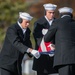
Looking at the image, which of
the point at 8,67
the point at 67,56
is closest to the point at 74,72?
the point at 67,56

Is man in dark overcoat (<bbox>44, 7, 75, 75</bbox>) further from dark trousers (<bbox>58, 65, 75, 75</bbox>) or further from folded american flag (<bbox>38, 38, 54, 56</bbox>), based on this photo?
folded american flag (<bbox>38, 38, 54, 56</bbox>)

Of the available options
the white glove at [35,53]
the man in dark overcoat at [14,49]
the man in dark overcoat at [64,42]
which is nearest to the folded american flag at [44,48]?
the man in dark overcoat at [14,49]

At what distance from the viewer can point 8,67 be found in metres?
11.0

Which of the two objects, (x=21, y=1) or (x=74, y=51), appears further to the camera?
(x=21, y=1)

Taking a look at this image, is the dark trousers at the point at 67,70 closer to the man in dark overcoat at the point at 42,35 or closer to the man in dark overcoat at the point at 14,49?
the man in dark overcoat at the point at 14,49

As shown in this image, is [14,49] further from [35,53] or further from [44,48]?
[44,48]

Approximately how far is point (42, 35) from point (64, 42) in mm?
1300

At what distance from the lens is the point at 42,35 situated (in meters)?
11.4

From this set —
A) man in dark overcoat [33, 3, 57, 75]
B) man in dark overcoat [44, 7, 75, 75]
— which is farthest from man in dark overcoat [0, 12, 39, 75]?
man in dark overcoat [44, 7, 75, 75]

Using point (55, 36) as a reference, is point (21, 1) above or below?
below

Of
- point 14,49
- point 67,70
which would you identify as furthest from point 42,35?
point 67,70

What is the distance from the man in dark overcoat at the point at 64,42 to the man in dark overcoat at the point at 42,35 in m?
0.99

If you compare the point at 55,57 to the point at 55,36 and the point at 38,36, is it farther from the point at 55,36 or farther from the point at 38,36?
the point at 38,36

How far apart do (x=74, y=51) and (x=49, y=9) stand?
147 centimetres
